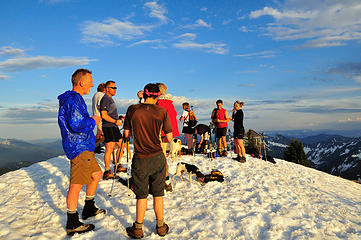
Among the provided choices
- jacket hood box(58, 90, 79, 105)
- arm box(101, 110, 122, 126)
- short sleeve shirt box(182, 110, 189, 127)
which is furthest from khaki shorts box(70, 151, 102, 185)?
short sleeve shirt box(182, 110, 189, 127)

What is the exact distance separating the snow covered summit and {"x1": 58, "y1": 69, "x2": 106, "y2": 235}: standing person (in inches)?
25.3

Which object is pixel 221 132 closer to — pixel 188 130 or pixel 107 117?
pixel 188 130

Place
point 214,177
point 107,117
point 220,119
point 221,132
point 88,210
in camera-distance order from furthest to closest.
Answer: point 221,132
point 220,119
point 214,177
point 107,117
point 88,210

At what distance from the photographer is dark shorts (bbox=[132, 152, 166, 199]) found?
3828 millimetres

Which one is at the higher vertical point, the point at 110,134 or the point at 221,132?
the point at 110,134

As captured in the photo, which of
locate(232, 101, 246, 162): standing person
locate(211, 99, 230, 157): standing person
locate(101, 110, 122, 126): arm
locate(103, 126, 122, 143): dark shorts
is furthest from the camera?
locate(211, 99, 230, 157): standing person

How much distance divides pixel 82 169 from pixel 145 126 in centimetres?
142

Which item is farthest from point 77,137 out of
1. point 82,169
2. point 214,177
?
point 214,177

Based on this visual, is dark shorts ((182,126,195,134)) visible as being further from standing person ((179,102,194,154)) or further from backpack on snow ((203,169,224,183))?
backpack on snow ((203,169,224,183))

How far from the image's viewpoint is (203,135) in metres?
12.7

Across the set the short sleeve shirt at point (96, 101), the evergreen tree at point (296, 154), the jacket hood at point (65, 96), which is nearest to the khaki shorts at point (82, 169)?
the jacket hood at point (65, 96)

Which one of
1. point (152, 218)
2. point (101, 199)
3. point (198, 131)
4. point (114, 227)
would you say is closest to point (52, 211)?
point (101, 199)

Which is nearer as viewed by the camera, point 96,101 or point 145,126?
point 145,126

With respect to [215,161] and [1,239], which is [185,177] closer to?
[215,161]
